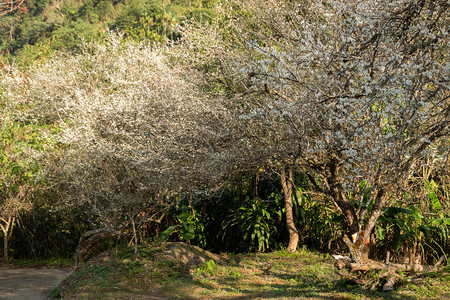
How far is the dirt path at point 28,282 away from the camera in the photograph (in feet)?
21.0

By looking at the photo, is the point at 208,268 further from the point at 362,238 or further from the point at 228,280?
the point at 362,238

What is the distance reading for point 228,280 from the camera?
6.24 meters

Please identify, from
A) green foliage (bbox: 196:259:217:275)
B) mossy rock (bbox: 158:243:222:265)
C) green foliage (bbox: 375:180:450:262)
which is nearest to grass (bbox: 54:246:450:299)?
green foliage (bbox: 196:259:217:275)

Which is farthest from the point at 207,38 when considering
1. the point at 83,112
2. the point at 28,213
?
the point at 28,213

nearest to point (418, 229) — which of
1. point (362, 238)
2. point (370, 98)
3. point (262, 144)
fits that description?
point (362, 238)

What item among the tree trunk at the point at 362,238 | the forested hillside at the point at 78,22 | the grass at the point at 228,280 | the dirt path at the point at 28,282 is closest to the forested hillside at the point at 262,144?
the tree trunk at the point at 362,238

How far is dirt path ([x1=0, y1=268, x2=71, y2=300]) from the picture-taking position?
21.0ft

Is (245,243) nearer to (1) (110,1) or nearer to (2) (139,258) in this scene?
(2) (139,258)

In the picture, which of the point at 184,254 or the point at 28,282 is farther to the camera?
the point at 28,282

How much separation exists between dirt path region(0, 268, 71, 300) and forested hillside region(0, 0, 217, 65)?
48.8 ft

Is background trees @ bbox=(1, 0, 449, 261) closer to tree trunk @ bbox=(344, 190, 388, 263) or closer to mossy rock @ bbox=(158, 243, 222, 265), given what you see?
tree trunk @ bbox=(344, 190, 388, 263)

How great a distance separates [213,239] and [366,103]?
5664mm

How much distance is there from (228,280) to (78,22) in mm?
34617

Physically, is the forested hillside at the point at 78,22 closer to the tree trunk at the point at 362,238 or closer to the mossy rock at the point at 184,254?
the mossy rock at the point at 184,254
